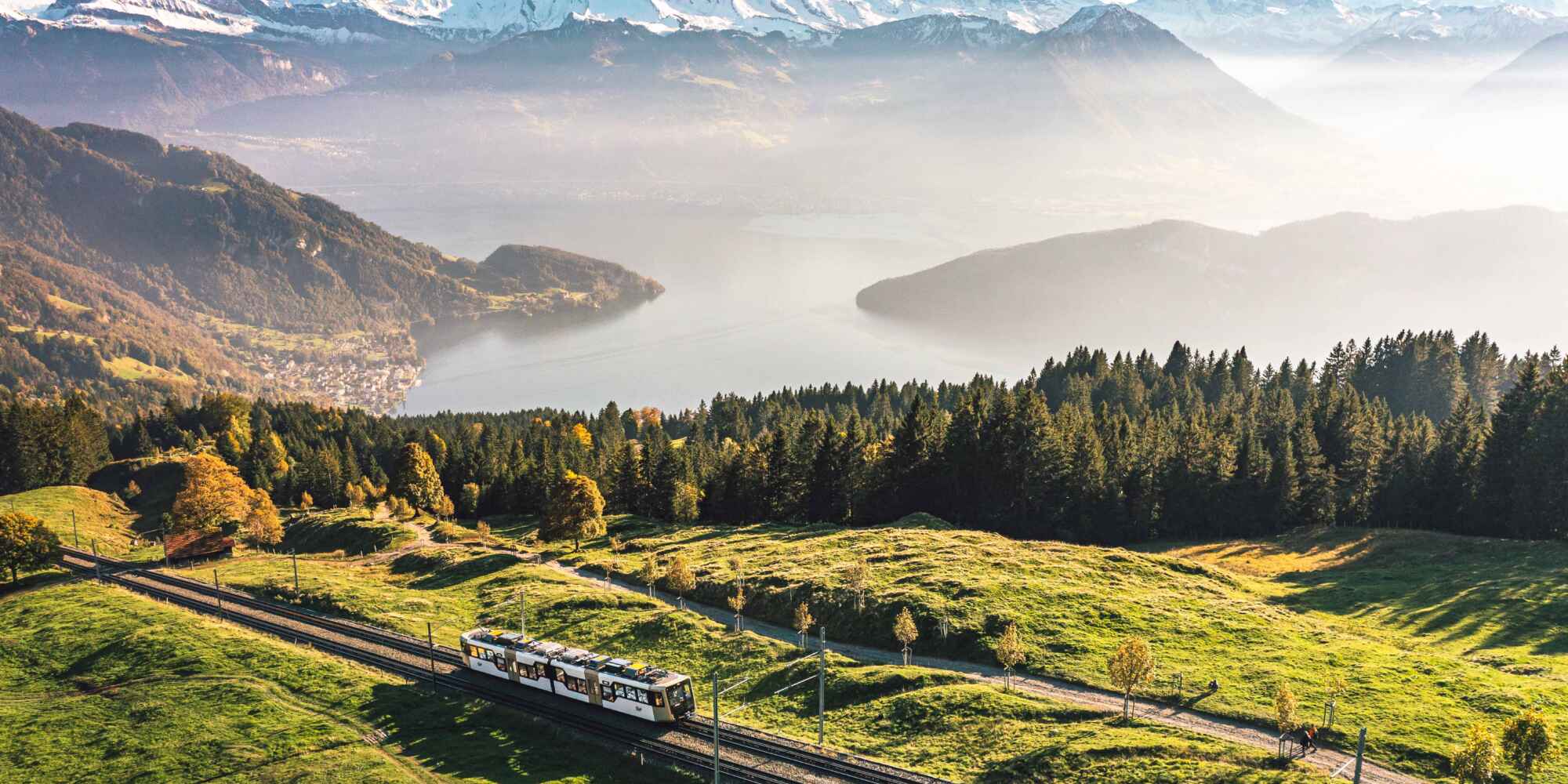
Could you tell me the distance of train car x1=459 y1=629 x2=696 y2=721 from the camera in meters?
55.0

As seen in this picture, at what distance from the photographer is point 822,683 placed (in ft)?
Result: 158

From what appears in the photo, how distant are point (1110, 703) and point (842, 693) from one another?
54.9ft

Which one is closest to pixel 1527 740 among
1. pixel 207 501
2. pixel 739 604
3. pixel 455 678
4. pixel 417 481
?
pixel 739 604

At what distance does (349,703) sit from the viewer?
60.3 m

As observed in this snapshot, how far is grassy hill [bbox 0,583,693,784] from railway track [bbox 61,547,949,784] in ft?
5.51

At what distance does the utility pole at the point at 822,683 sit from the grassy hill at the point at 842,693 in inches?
20.9

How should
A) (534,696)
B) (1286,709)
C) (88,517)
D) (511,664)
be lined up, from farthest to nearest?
1. (88,517)
2. (511,664)
3. (534,696)
4. (1286,709)

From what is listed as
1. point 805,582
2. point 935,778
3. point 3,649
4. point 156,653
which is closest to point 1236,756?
point 935,778

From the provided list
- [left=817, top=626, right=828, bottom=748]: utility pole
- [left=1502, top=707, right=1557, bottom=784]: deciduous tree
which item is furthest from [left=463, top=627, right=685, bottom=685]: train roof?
[left=1502, top=707, right=1557, bottom=784]: deciduous tree

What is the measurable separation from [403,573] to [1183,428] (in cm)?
9774

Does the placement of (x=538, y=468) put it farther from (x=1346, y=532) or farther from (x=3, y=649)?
(x=1346, y=532)

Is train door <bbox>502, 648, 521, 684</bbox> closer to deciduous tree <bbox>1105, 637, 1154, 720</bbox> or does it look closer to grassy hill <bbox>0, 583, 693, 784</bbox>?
grassy hill <bbox>0, 583, 693, 784</bbox>

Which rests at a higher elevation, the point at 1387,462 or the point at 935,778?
the point at 1387,462

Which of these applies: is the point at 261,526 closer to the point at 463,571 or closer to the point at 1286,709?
the point at 463,571
